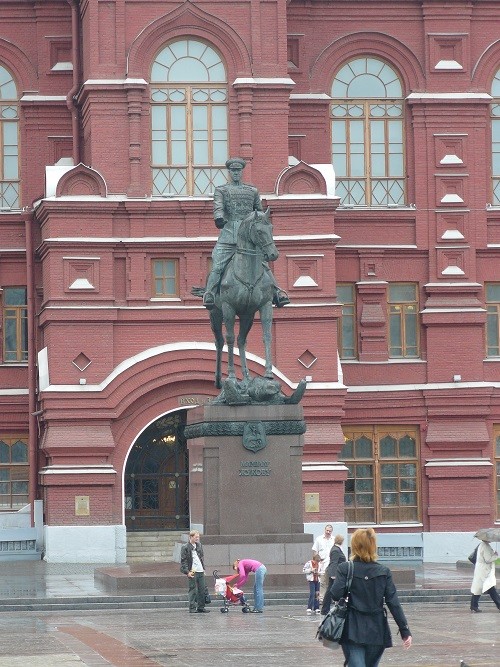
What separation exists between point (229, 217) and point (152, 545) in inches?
456

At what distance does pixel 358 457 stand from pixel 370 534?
27.4 m

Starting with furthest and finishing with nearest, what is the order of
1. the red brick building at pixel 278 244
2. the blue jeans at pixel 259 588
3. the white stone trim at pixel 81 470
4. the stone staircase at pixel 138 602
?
the red brick building at pixel 278 244 < the white stone trim at pixel 81 470 < the stone staircase at pixel 138 602 < the blue jeans at pixel 259 588

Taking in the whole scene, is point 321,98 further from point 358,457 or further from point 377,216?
point 358,457

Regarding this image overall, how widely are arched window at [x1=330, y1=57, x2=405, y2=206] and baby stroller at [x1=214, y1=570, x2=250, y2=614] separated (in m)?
18.1

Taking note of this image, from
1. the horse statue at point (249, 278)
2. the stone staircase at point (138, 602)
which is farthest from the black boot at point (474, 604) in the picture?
the horse statue at point (249, 278)

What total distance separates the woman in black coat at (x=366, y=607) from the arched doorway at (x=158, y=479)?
2539 cm

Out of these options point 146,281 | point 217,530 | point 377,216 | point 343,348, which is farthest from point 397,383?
point 217,530

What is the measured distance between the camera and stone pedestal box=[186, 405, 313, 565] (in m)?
28.3

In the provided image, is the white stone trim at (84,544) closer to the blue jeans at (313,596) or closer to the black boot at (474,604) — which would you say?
the blue jeans at (313,596)

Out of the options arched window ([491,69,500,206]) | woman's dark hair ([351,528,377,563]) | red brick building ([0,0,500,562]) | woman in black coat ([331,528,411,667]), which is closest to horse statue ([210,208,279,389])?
red brick building ([0,0,500,562])

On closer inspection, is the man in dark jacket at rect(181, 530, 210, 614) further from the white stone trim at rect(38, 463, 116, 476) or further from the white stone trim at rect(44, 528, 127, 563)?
the white stone trim at rect(38, 463, 116, 476)

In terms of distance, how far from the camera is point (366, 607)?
46.0 ft

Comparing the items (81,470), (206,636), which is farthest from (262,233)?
(81,470)

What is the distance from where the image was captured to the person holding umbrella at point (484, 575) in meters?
25.2
